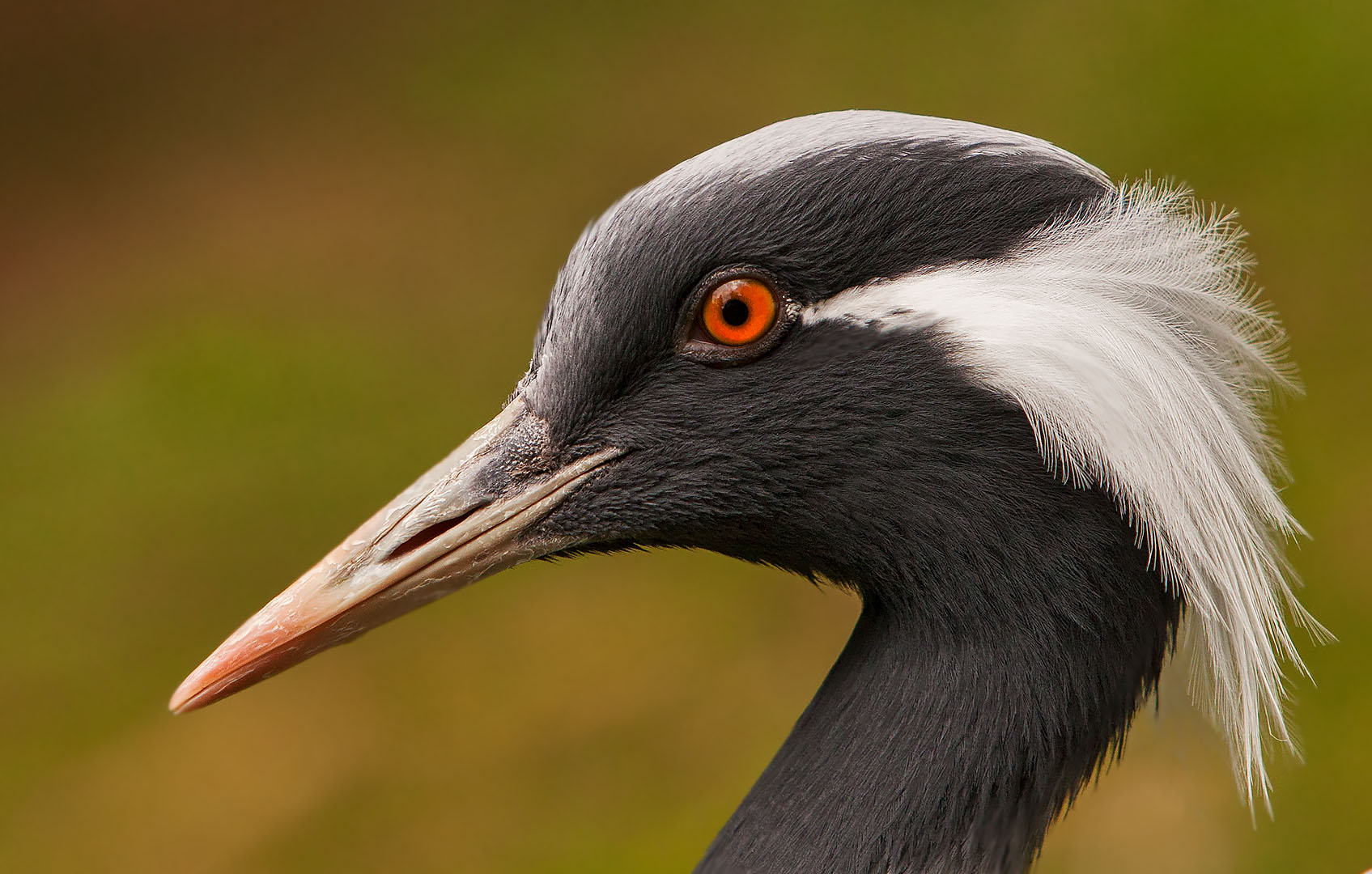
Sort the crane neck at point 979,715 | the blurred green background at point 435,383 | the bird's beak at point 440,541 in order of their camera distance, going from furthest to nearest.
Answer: the blurred green background at point 435,383 → the bird's beak at point 440,541 → the crane neck at point 979,715

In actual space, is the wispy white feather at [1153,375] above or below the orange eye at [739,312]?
Answer: above

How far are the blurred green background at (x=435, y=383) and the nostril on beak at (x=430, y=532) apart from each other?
3.66m

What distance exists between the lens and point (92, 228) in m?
8.96

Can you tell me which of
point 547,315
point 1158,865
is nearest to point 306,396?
point 1158,865

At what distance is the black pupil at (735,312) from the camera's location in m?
2.45

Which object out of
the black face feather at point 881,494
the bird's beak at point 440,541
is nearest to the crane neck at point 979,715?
the black face feather at point 881,494

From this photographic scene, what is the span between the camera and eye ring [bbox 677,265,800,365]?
2.43 m

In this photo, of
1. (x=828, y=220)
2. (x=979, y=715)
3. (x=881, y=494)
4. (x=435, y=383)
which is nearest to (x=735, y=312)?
(x=828, y=220)

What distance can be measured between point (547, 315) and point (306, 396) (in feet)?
18.7

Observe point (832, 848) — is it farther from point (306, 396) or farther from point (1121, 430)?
point (306, 396)

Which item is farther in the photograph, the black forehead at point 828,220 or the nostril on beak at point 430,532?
the nostril on beak at point 430,532

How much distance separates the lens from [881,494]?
2.52m

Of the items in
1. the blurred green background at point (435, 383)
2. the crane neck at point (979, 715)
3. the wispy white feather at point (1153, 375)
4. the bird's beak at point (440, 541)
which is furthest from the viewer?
the blurred green background at point (435, 383)

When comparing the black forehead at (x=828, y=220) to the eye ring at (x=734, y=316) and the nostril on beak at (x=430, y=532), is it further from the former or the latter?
the nostril on beak at (x=430, y=532)
